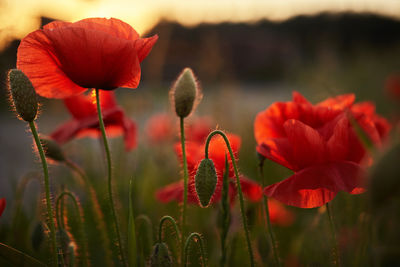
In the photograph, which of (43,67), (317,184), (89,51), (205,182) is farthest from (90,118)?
(317,184)

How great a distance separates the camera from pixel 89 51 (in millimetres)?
689

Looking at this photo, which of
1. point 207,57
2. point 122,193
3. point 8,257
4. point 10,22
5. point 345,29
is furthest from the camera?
point 345,29

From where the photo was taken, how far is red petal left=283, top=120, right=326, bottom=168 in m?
0.67

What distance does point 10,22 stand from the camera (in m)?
0.86

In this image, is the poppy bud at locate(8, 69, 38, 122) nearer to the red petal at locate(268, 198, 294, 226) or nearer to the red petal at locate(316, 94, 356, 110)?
the red petal at locate(316, 94, 356, 110)

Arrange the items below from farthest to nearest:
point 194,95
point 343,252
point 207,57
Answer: point 207,57
point 343,252
point 194,95

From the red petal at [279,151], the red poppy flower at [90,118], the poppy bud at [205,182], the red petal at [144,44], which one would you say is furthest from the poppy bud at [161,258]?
the red poppy flower at [90,118]

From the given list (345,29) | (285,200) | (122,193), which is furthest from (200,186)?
(345,29)

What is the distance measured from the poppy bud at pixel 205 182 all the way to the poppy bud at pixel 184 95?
0.11m

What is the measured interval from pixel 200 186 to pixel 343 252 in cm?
54

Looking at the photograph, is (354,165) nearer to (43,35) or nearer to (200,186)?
(200,186)

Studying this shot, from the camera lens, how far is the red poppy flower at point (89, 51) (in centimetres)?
→ 68

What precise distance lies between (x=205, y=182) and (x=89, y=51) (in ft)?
0.96

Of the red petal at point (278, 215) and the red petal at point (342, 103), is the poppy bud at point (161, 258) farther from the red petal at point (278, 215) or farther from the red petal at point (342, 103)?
the red petal at point (278, 215)
